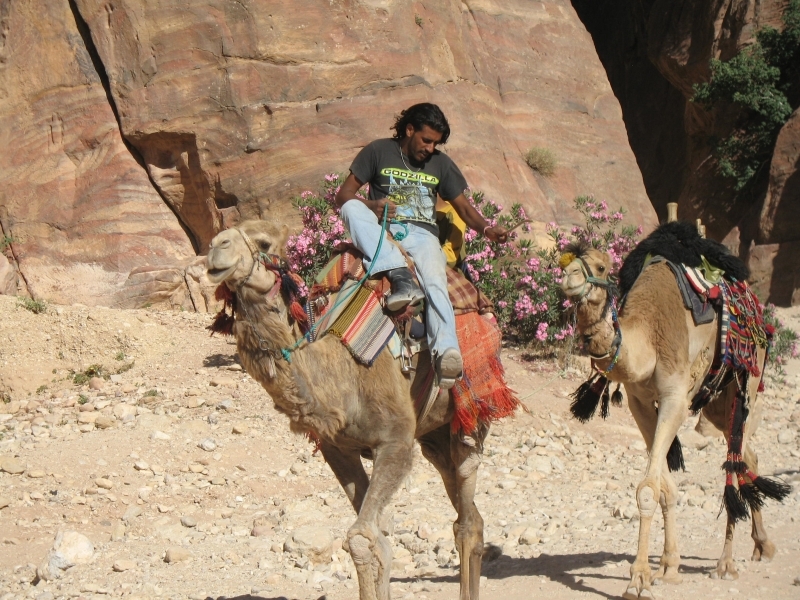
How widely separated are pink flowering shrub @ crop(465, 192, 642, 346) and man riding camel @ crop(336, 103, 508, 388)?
22.5 ft

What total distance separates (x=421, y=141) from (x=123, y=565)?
12.7ft

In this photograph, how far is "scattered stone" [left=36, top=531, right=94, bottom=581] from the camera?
6.92 meters

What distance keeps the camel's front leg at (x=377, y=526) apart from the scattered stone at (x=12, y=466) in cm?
504

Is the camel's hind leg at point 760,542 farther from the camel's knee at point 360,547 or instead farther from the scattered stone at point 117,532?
the scattered stone at point 117,532

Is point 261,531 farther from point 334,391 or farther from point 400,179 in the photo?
point 400,179

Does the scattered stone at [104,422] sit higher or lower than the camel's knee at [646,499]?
lower

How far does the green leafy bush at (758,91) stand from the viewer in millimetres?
20078

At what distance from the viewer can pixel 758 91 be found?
20188 mm

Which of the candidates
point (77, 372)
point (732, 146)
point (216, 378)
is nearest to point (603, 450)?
point (216, 378)

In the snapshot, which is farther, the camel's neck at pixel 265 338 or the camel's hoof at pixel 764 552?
the camel's hoof at pixel 764 552

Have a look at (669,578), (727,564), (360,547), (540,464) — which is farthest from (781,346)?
(360,547)

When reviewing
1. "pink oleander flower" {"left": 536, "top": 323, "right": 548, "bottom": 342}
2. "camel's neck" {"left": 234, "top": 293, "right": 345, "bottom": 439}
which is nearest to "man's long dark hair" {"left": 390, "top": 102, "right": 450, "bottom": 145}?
"camel's neck" {"left": 234, "top": 293, "right": 345, "bottom": 439}

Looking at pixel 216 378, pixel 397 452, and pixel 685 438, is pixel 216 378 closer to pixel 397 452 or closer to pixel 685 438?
pixel 685 438

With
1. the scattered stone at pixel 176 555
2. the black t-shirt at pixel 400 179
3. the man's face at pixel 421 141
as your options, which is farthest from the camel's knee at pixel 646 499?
the scattered stone at pixel 176 555
